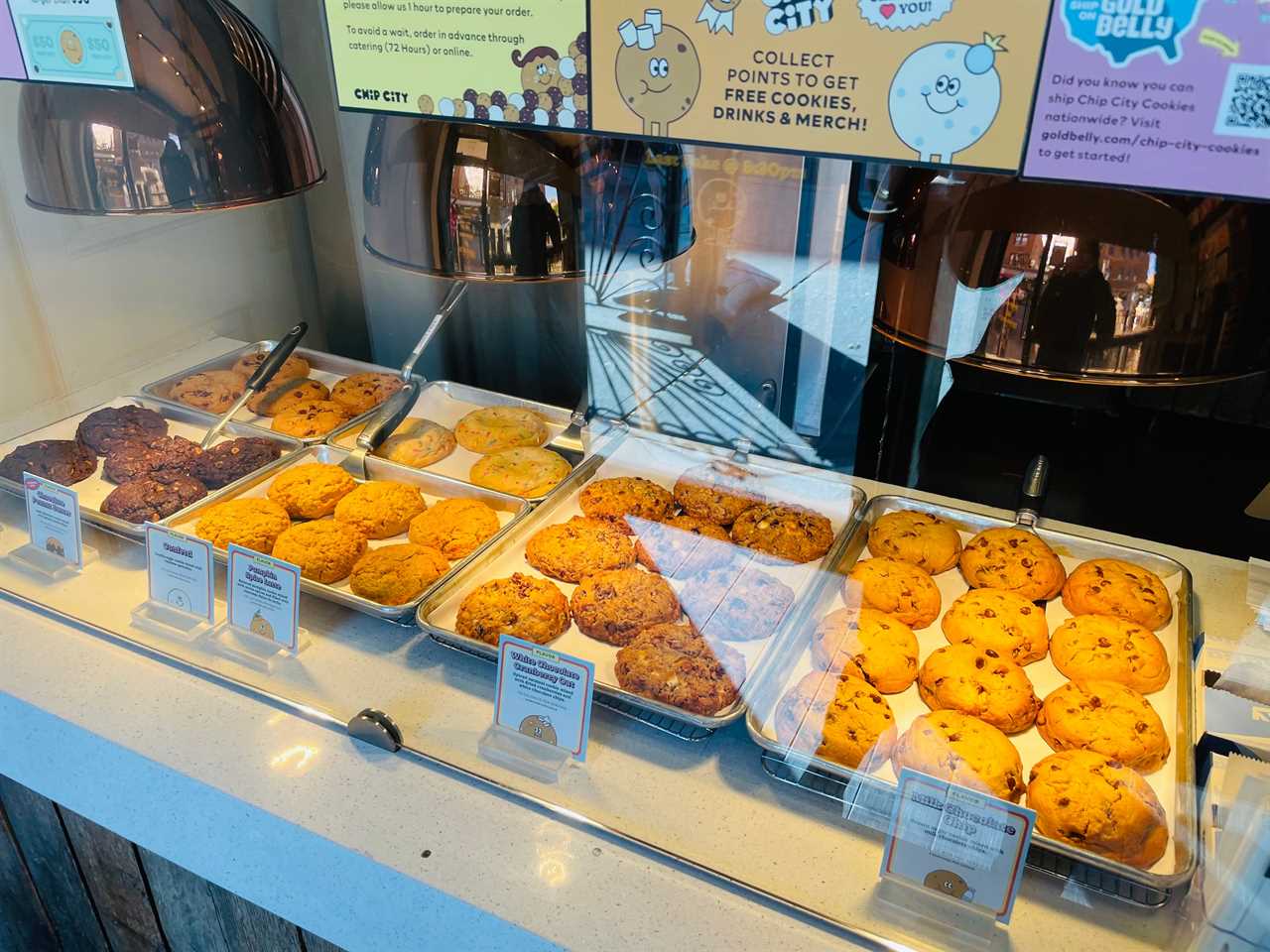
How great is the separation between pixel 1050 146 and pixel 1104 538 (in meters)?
0.70

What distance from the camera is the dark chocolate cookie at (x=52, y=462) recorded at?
1.38 metres

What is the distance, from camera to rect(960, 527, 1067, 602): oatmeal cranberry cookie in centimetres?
112

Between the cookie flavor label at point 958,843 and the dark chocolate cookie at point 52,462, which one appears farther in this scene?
the dark chocolate cookie at point 52,462

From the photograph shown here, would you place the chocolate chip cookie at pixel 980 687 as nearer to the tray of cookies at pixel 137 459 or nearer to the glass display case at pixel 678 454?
the glass display case at pixel 678 454

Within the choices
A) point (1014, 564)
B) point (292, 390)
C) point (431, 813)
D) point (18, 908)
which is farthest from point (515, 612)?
point (18, 908)

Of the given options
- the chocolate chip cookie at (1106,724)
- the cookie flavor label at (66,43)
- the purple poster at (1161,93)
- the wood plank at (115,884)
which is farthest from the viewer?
the wood plank at (115,884)

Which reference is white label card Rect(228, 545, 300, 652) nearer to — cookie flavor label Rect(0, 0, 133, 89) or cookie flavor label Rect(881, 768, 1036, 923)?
cookie flavor label Rect(0, 0, 133, 89)

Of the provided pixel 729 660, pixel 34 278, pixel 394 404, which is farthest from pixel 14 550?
pixel 729 660

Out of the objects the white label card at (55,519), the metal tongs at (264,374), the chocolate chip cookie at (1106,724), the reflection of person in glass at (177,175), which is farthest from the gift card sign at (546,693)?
the metal tongs at (264,374)

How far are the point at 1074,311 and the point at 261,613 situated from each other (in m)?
0.89

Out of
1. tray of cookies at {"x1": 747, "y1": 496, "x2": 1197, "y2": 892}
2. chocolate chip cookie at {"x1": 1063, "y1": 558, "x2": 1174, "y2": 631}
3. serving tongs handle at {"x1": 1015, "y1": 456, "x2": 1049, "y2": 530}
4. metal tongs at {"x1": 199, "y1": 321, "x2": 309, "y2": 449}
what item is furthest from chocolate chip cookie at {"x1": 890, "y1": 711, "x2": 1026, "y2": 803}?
metal tongs at {"x1": 199, "y1": 321, "x2": 309, "y2": 449}

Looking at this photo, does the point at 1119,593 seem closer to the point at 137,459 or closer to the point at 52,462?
Answer: the point at 137,459

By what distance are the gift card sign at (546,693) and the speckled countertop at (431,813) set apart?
5 centimetres

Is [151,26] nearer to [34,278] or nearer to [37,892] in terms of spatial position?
[34,278]
